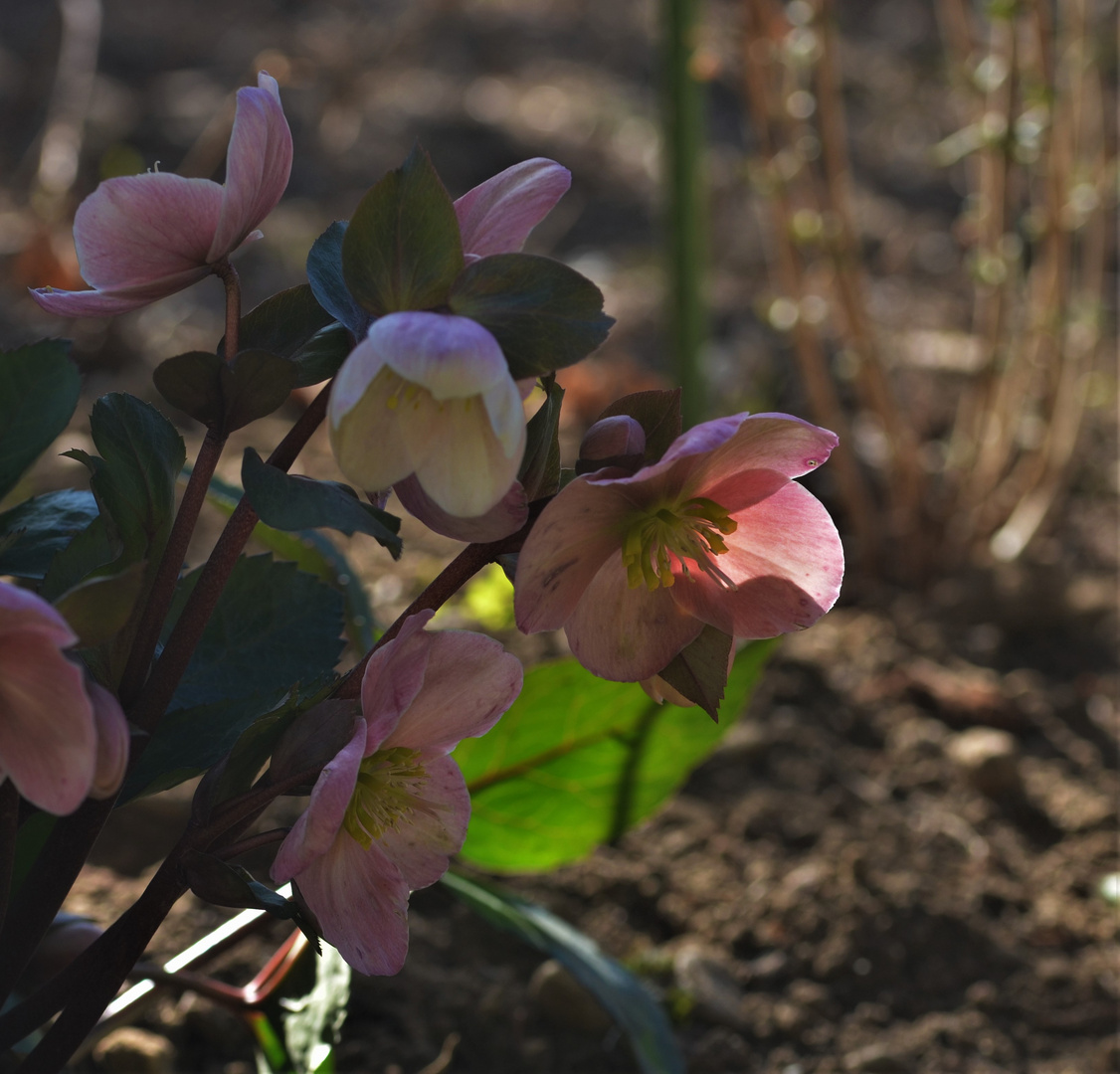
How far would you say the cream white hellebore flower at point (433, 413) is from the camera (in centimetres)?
44

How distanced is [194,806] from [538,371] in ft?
0.78

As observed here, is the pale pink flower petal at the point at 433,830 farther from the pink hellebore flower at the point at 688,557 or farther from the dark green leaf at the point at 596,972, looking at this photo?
the dark green leaf at the point at 596,972

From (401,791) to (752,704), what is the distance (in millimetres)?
1030

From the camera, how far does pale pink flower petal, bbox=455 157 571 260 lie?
0.54 metres

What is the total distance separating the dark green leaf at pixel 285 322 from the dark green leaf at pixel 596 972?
0.44m

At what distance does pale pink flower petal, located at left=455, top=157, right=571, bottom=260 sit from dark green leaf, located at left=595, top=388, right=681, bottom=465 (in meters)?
0.08

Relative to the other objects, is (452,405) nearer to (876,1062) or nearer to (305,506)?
(305,506)

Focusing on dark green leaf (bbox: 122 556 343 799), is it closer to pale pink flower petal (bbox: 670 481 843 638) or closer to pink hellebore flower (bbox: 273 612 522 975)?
pink hellebore flower (bbox: 273 612 522 975)

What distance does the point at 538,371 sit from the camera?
19.2 inches

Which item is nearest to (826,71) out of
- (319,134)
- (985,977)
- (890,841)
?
(890,841)

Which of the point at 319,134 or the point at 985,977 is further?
the point at 319,134

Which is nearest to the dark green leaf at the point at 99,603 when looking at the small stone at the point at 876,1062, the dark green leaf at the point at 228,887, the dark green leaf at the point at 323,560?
the dark green leaf at the point at 228,887

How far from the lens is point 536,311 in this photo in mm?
483

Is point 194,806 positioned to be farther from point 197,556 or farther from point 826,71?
point 826,71
